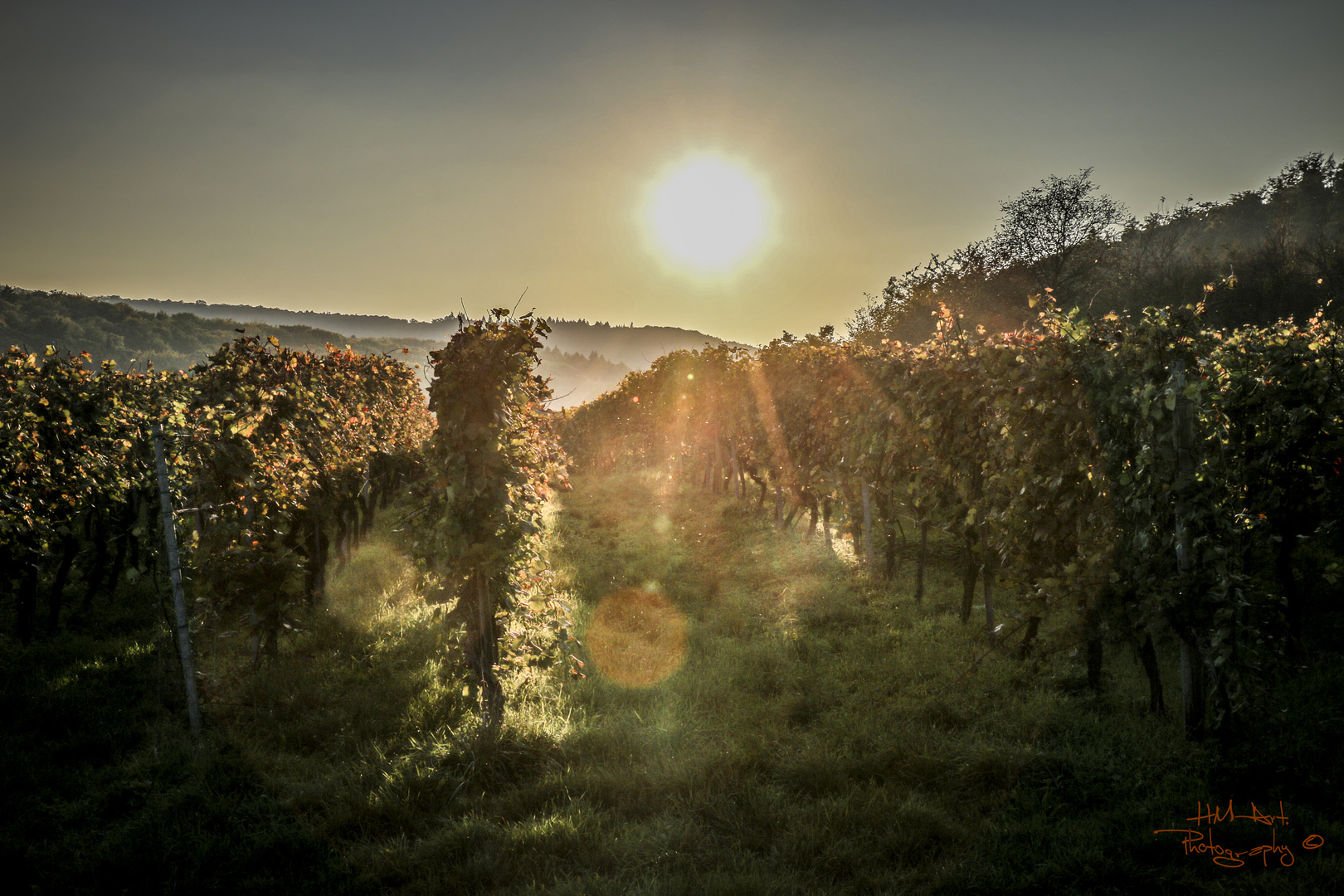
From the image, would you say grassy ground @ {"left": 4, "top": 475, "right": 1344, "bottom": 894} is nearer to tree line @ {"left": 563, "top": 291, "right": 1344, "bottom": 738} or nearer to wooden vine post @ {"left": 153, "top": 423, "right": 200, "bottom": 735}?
wooden vine post @ {"left": 153, "top": 423, "right": 200, "bottom": 735}

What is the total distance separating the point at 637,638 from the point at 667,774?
3.51 m

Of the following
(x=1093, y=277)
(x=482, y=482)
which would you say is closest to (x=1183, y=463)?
(x=482, y=482)

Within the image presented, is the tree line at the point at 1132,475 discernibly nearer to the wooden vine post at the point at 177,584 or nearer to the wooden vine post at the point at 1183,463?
the wooden vine post at the point at 1183,463

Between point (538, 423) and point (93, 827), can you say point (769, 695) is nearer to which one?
point (538, 423)

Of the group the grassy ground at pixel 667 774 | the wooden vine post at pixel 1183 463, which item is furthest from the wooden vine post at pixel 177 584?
the wooden vine post at pixel 1183 463

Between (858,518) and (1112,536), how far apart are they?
7.08m

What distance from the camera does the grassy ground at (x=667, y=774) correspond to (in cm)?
394

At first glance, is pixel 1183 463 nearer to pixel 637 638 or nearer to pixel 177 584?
pixel 637 638

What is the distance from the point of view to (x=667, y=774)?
16.5 ft
